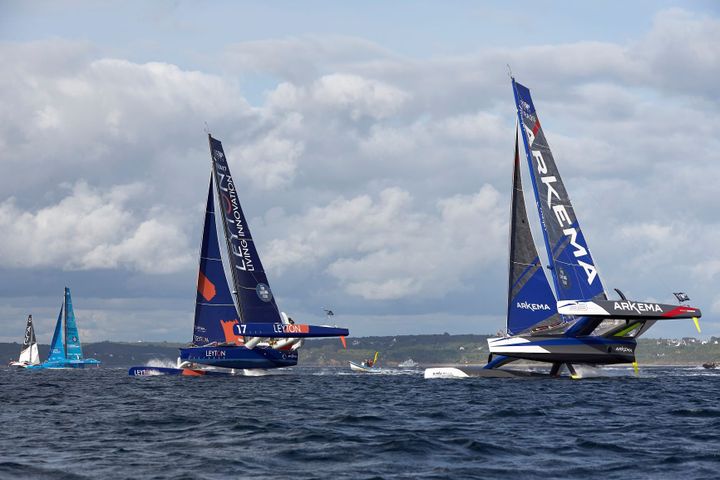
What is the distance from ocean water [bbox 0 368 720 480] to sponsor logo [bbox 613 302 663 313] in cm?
932

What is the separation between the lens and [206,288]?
201ft

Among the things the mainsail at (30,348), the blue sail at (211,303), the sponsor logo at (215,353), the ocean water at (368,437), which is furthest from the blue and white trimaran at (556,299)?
the mainsail at (30,348)

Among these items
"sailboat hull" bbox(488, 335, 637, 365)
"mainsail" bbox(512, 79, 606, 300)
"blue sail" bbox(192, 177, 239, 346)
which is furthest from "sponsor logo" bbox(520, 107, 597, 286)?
"blue sail" bbox(192, 177, 239, 346)

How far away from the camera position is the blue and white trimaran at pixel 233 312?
58.9 m

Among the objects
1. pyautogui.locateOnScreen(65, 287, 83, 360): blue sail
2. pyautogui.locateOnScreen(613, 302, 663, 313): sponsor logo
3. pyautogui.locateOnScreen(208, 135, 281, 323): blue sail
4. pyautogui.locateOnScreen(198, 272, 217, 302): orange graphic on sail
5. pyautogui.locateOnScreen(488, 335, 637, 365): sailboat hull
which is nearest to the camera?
pyautogui.locateOnScreen(613, 302, 663, 313): sponsor logo

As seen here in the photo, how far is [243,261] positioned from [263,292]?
2.41 meters

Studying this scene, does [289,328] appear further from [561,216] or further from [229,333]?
[561,216]

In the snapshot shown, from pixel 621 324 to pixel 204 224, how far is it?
27.0 m

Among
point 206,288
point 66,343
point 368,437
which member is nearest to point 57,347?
point 66,343

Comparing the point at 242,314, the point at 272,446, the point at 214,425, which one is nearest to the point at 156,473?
the point at 272,446

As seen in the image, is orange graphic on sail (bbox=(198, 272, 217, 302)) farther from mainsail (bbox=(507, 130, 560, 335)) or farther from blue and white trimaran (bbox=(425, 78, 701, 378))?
mainsail (bbox=(507, 130, 560, 335))

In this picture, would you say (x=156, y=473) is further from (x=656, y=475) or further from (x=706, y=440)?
(x=706, y=440)

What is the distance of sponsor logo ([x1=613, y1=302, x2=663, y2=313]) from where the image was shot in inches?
1892

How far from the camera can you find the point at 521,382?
48.6 metres
